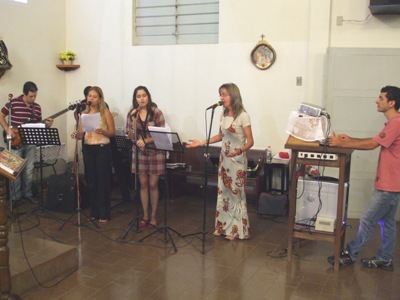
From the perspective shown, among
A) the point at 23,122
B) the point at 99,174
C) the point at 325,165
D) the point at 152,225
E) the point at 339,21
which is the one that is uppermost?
the point at 339,21

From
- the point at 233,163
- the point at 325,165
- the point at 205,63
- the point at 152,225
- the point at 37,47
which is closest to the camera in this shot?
the point at 325,165

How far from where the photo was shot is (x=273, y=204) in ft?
17.8

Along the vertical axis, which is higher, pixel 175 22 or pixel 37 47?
pixel 175 22

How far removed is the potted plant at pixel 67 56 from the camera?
22.8ft

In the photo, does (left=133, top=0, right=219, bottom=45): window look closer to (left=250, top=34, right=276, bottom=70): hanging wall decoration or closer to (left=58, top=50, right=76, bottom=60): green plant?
(left=250, top=34, right=276, bottom=70): hanging wall decoration

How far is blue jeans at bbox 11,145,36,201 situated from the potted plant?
182 centimetres

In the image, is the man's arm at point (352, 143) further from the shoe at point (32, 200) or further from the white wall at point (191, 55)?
the shoe at point (32, 200)

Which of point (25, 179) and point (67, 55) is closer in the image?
point (25, 179)

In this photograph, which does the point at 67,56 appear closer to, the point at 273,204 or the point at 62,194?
the point at 62,194

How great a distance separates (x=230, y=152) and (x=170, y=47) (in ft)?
8.82

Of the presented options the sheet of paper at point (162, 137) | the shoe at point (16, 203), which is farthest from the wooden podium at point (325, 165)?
the shoe at point (16, 203)

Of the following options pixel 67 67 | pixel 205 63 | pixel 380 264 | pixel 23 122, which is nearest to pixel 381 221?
pixel 380 264

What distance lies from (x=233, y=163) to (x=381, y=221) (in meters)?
1.44

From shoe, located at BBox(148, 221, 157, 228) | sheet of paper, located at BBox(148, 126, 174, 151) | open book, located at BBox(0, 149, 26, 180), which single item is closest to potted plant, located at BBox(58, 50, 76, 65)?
shoe, located at BBox(148, 221, 157, 228)
